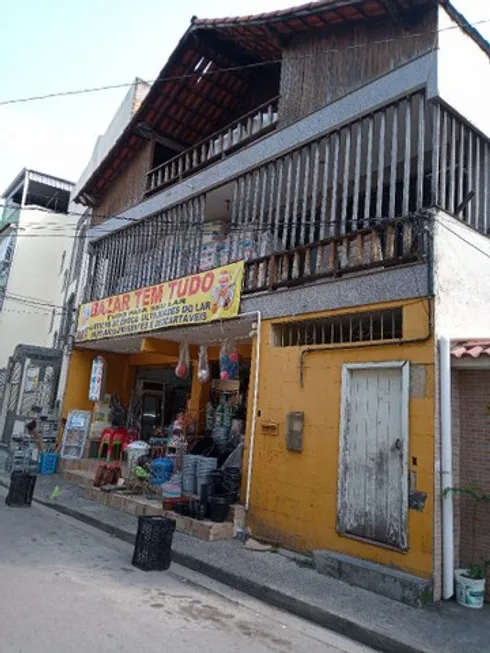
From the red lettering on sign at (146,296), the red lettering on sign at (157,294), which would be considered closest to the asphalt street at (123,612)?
the red lettering on sign at (157,294)

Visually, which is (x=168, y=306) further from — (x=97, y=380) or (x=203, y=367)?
(x=97, y=380)

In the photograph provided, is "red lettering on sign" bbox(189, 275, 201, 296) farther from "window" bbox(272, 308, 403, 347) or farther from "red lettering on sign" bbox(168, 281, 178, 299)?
"window" bbox(272, 308, 403, 347)

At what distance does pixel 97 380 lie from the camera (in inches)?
564

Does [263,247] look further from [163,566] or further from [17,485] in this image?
[17,485]

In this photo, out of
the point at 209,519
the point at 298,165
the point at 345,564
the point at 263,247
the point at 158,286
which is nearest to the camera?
the point at 345,564

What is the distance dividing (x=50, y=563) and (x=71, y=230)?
855 inches

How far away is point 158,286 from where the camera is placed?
11492 mm

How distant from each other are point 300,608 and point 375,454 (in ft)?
6.87

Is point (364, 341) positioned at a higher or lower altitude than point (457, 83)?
lower

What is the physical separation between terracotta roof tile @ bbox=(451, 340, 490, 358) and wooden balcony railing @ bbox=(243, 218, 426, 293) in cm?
124

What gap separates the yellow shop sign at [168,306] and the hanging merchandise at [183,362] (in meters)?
1.00

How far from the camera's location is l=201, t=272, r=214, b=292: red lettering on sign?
999cm

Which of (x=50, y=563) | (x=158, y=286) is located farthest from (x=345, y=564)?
(x=158, y=286)

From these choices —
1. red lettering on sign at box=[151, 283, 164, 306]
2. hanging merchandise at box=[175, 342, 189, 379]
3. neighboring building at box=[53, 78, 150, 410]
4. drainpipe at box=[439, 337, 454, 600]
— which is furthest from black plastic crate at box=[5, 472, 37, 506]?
drainpipe at box=[439, 337, 454, 600]
